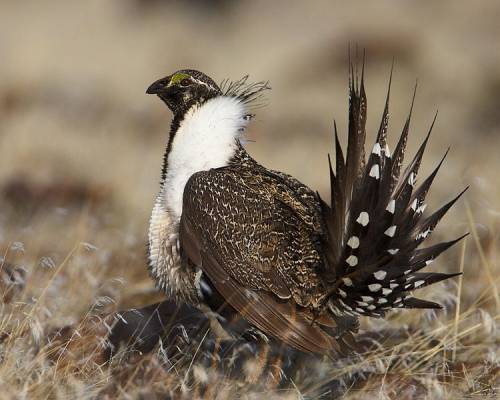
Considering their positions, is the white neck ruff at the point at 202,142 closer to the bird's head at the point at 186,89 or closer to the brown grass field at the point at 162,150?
the bird's head at the point at 186,89

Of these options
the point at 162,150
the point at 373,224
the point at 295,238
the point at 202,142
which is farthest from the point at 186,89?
the point at 162,150

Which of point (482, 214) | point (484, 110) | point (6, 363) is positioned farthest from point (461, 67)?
point (6, 363)

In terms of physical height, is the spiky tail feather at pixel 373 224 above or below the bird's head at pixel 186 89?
below

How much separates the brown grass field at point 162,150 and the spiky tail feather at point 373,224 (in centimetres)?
38

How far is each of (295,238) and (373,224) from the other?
38cm

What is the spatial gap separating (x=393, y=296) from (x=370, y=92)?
9327mm

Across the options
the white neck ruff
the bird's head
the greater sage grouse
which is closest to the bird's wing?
the greater sage grouse

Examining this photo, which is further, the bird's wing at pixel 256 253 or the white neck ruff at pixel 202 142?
the white neck ruff at pixel 202 142

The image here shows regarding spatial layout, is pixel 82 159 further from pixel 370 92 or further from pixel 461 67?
pixel 461 67

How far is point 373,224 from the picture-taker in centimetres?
326

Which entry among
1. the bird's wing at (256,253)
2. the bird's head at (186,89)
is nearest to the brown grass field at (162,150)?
the bird's wing at (256,253)

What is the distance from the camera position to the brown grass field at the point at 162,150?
11.4 feet

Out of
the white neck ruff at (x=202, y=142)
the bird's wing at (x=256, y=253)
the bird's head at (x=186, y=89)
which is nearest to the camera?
the bird's wing at (x=256, y=253)

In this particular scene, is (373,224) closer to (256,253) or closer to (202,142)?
(256,253)
